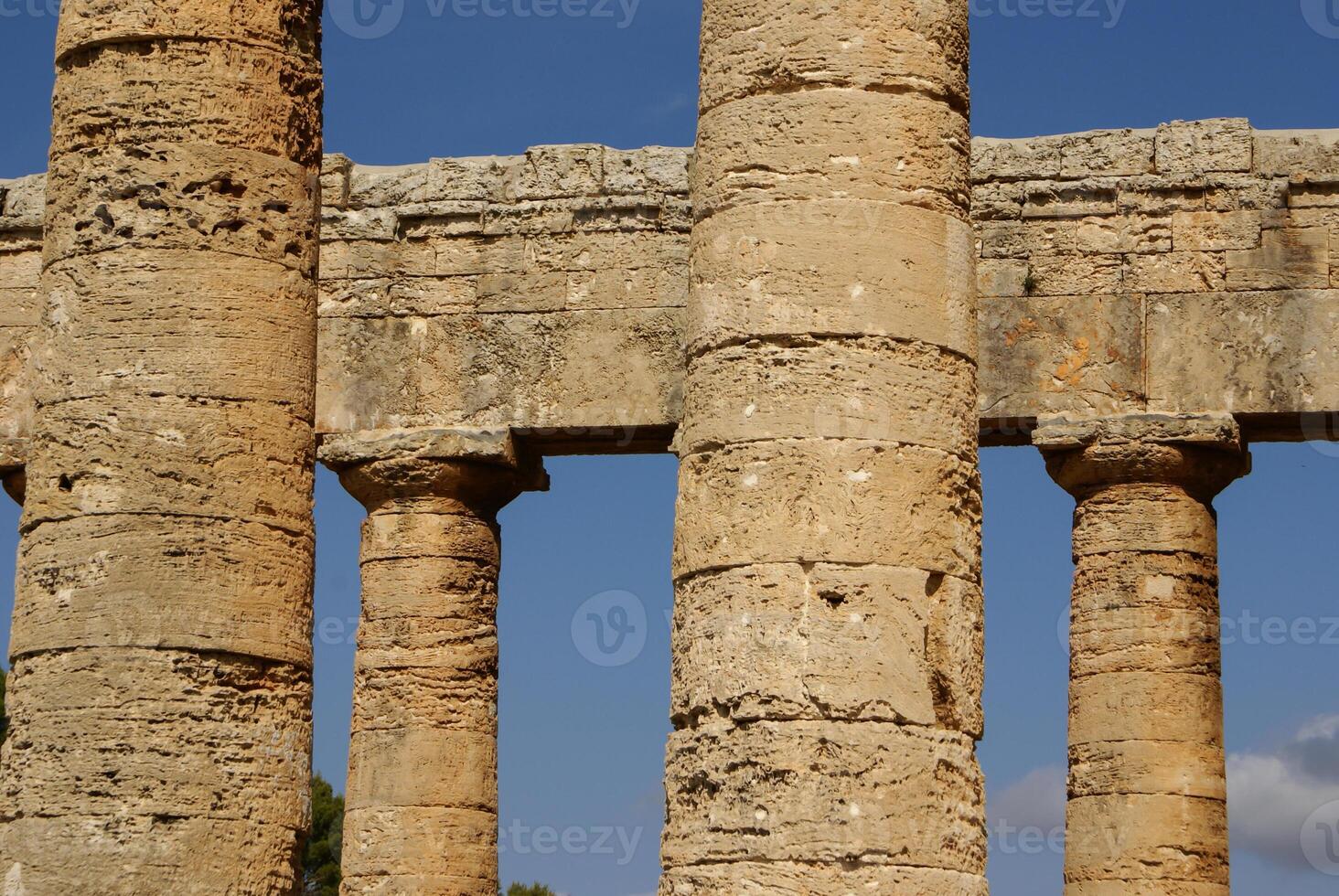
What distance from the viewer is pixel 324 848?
4084cm

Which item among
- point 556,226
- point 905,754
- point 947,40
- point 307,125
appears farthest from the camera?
point 556,226

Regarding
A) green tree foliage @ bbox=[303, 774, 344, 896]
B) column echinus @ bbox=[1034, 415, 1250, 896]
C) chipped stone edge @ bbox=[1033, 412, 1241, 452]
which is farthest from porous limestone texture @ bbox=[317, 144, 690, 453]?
green tree foliage @ bbox=[303, 774, 344, 896]

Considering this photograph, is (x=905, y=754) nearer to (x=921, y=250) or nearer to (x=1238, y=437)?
(x=921, y=250)

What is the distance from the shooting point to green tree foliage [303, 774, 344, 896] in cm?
4012

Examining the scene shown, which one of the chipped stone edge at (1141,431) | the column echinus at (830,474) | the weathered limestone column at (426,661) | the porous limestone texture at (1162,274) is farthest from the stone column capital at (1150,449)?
the column echinus at (830,474)

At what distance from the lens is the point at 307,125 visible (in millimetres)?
13266

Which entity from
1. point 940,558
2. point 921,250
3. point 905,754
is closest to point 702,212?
point 921,250

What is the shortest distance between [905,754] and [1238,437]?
317 inches

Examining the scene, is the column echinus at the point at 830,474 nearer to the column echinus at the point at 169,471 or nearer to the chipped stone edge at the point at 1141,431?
the column echinus at the point at 169,471

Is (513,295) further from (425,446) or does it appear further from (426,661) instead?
(426,661)

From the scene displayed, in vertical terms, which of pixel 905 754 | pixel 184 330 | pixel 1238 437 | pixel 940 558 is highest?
pixel 1238 437

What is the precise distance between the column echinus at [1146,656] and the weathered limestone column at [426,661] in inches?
175

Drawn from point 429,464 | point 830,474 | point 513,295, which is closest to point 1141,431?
point 513,295

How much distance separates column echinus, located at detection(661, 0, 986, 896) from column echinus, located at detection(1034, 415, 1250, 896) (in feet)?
22.2
